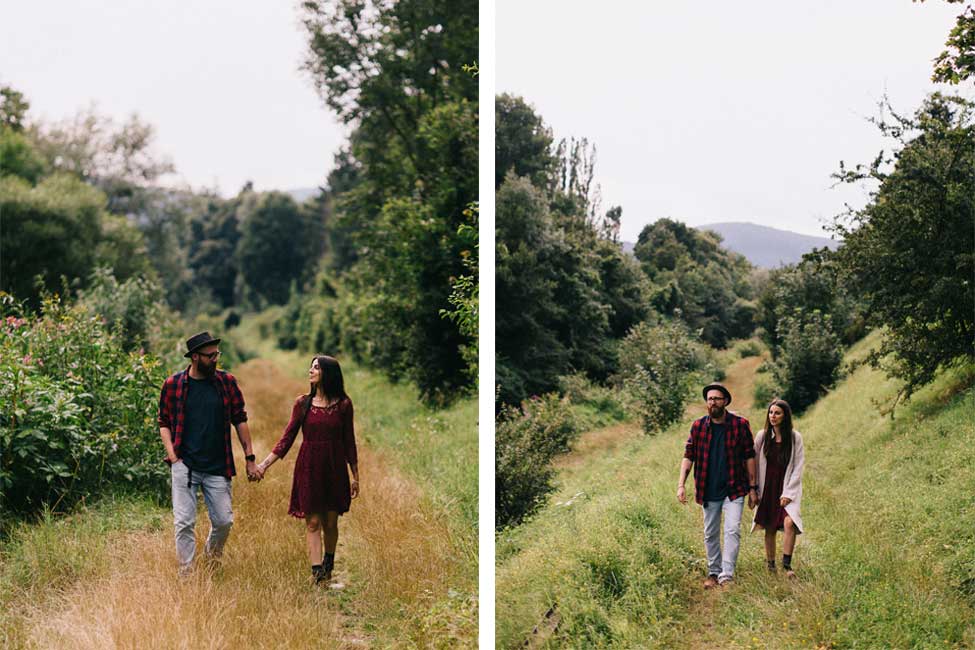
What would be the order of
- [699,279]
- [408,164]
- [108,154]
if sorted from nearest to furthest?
[699,279]
[408,164]
[108,154]

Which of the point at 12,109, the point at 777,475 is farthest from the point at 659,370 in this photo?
the point at 12,109

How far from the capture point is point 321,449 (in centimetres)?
450

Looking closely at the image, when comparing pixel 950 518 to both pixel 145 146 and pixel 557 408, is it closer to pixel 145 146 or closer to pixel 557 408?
pixel 557 408

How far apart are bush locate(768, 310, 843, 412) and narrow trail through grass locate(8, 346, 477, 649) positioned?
86.0 inches

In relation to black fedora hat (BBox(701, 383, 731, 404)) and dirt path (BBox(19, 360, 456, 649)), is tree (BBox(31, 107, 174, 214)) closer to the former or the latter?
dirt path (BBox(19, 360, 456, 649))

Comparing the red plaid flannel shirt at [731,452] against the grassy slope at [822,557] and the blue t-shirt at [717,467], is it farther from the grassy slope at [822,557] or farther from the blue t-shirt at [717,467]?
the grassy slope at [822,557]

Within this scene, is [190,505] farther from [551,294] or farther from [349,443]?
[551,294]

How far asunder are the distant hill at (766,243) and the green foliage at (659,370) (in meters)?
0.60

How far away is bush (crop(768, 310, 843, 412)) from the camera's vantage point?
4.58 metres

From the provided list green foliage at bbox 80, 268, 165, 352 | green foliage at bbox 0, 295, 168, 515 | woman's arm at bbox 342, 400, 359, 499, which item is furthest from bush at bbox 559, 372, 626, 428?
green foliage at bbox 80, 268, 165, 352

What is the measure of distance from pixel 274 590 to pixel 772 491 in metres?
2.81

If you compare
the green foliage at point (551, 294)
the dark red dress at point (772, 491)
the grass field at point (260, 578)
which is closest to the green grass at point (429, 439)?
the grass field at point (260, 578)

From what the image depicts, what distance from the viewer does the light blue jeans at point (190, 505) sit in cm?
438

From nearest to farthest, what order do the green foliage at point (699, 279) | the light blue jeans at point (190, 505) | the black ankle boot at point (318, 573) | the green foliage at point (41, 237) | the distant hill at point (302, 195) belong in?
the light blue jeans at point (190, 505), the black ankle boot at point (318, 573), the green foliage at point (699, 279), the green foliage at point (41, 237), the distant hill at point (302, 195)
